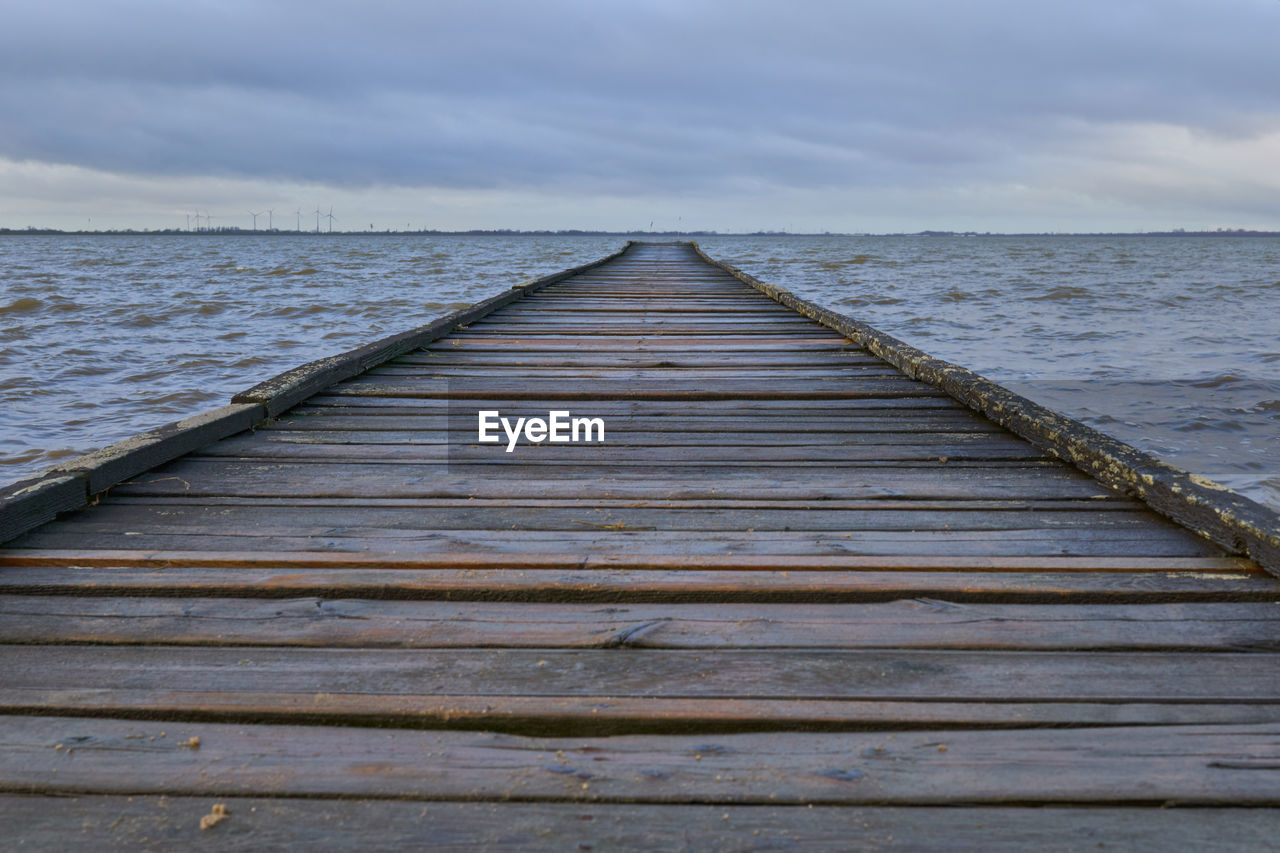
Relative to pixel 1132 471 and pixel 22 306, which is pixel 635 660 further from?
pixel 22 306

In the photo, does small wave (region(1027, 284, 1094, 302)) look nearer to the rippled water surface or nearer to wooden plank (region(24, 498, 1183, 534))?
the rippled water surface

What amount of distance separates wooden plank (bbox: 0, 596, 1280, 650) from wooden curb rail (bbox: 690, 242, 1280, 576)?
26cm

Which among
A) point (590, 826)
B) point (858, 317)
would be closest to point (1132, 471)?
point (590, 826)

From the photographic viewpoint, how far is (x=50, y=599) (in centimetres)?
183

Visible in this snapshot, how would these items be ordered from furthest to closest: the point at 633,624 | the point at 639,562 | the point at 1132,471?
the point at 1132,471, the point at 639,562, the point at 633,624

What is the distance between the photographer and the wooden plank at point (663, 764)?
49.5 inches

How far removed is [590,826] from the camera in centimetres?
120

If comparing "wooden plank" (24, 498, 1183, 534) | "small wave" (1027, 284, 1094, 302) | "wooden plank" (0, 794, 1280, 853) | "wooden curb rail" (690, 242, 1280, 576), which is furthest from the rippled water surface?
"wooden plank" (0, 794, 1280, 853)

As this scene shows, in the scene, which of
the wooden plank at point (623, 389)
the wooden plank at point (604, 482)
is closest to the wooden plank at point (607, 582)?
the wooden plank at point (604, 482)

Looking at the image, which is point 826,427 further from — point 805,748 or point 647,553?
point 805,748

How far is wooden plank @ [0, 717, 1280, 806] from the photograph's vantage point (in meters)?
1.26

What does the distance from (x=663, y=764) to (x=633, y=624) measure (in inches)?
17.4

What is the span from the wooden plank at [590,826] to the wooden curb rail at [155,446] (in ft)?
3.76

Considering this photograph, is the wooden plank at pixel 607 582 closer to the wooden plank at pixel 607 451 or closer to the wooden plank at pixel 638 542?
the wooden plank at pixel 638 542
